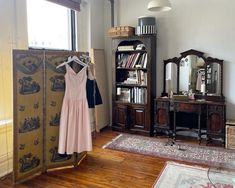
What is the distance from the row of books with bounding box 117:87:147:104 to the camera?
14.9 feet

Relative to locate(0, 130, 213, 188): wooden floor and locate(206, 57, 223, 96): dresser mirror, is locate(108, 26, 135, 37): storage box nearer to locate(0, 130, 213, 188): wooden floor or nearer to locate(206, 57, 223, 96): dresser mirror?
locate(206, 57, 223, 96): dresser mirror

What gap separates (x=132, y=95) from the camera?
4.65 m

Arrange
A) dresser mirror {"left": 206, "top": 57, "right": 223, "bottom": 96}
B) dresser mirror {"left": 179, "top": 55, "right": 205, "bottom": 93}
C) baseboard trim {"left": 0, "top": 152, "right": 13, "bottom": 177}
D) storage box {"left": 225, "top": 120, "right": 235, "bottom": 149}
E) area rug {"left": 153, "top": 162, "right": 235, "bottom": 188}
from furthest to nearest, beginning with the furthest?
dresser mirror {"left": 179, "top": 55, "right": 205, "bottom": 93}
dresser mirror {"left": 206, "top": 57, "right": 223, "bottom": 96}
storage box {"left": 225, "top": 120, "right": 235, "bottom": 149}
baseboard trim {"left": 0, "top": 152, "right": 13, "bottom": 177}
area rug {"left": 153, "top": 162, "right": 235, "bottom": 188}

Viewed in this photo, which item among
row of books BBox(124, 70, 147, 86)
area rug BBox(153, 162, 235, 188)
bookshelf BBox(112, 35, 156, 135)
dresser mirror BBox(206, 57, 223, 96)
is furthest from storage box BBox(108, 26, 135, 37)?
area rug BBox(153, 162, 235, 188)

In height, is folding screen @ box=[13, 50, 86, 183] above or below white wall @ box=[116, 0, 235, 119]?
below

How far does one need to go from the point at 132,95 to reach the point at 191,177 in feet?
6.91

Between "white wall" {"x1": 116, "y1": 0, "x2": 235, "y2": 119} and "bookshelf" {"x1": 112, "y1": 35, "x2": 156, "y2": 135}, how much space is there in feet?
0.94

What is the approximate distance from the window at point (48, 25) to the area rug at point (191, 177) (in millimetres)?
2526

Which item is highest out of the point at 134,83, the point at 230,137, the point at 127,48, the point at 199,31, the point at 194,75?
the point at 199,31

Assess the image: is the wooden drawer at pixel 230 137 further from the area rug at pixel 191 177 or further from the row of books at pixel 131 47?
the row of books at pixel 131 47

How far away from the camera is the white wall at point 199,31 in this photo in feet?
13.3

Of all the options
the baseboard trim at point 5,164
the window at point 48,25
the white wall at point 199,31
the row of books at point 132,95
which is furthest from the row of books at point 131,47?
the baseboard trim at point 5,164

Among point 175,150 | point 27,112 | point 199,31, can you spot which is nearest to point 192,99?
point 175,150

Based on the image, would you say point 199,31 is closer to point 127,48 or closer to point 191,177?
point 127,48
